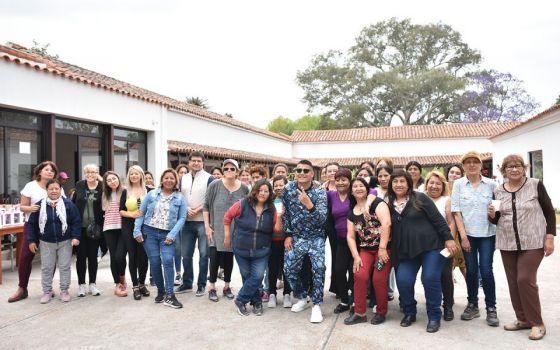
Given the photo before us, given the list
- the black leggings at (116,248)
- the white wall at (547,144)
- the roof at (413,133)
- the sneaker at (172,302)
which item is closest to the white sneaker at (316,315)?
the sneaker at (172,302)

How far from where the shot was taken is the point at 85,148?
33.2ft

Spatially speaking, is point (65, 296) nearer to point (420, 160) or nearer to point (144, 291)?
point (144, 291)

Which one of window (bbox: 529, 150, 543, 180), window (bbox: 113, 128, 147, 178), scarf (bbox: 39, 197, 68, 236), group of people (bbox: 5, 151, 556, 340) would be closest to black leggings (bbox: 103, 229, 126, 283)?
group of people (bbox: 5, 151, 556, 340)

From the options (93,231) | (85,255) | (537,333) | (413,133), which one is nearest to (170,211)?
(93,231)

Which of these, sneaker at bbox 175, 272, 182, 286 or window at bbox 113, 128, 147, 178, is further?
window at bbox 113, 128, 147, 178

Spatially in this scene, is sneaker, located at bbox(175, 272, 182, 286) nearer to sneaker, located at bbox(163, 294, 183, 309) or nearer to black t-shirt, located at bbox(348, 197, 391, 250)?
sneaker, located at bbox(163, 294, 183, 309)

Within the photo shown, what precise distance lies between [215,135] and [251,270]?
1551cm

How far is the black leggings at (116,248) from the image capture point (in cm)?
547

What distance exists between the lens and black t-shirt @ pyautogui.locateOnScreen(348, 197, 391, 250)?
4355 mm

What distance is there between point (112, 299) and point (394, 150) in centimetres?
2855

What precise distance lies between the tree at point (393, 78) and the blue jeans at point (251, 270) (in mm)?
38224

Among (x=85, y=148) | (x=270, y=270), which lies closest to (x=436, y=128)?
(x=85, y=148)

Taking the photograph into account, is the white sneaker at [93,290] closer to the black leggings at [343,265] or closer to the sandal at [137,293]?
the sandal at [137,293]

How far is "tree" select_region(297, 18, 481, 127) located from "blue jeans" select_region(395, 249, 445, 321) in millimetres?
38275
